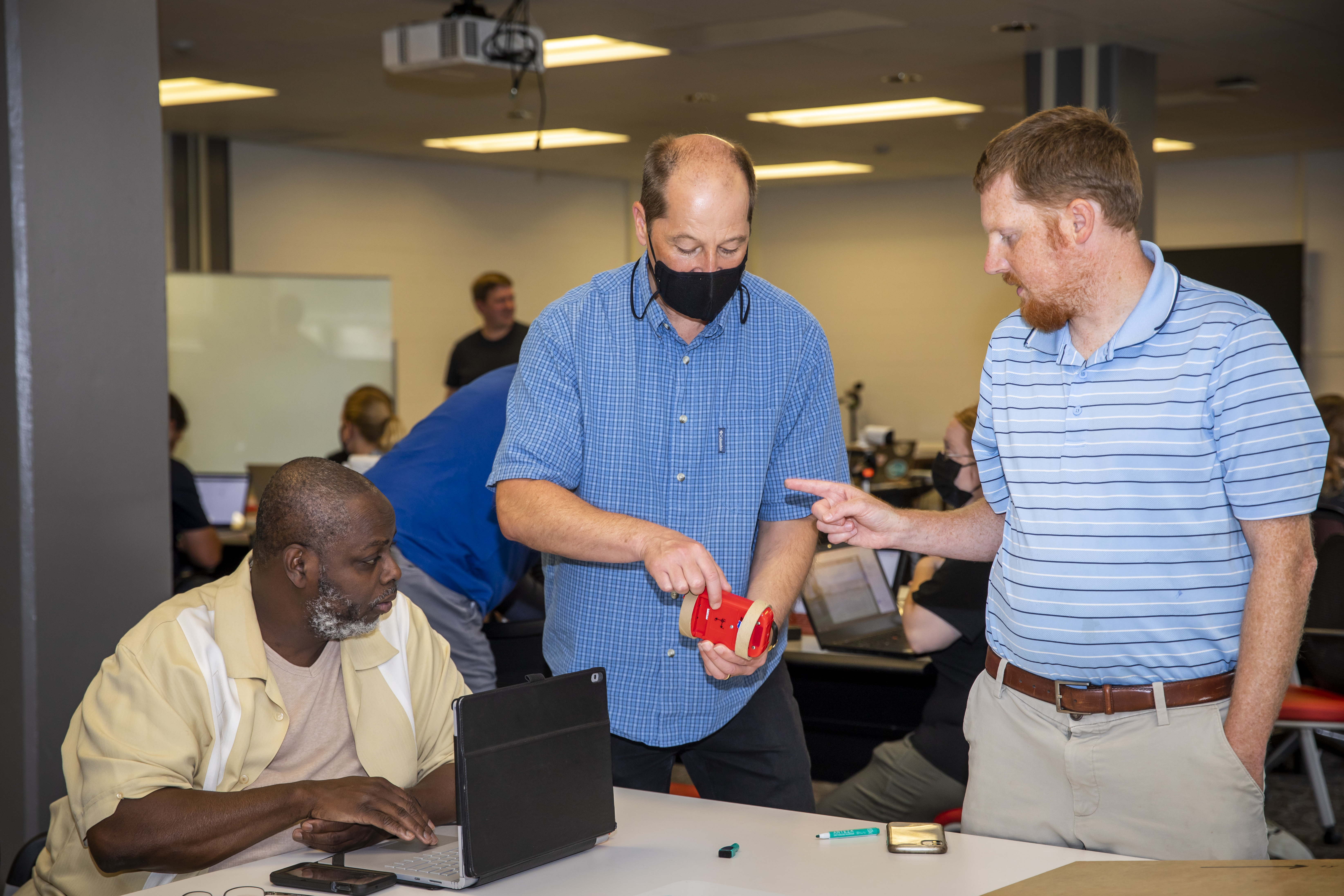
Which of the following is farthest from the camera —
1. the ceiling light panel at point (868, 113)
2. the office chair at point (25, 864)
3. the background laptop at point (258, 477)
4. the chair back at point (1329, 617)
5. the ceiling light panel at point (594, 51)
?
the ceiling light panel at point (868, 113)

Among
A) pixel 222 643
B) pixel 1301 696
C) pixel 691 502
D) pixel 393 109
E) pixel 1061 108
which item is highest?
pixel 393 109

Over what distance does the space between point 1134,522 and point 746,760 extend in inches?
31.4

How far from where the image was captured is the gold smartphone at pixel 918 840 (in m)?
1.67

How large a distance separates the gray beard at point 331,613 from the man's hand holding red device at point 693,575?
1.49 feet

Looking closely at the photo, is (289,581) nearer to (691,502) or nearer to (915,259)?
(691,502)

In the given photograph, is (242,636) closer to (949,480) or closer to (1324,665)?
(949,480)

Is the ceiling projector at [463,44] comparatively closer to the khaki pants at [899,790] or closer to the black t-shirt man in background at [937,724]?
the black t-shirt man in background at [937,724]

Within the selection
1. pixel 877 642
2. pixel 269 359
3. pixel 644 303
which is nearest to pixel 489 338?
pixel 269 359

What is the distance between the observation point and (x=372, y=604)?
200cm

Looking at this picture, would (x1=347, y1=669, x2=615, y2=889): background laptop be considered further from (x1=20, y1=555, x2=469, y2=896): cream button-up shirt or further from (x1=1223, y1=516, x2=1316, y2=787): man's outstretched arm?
(x1=1223, y1=516, x2=1316, y2=787): man's outstretched arm

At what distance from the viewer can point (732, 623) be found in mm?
1849

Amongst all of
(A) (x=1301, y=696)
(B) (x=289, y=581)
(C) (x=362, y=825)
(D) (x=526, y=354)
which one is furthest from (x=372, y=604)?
(A) (x=1301, y=696)

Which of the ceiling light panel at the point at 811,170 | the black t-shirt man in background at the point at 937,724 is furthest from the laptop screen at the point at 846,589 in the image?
the ceiling light panel at the point at 811,170

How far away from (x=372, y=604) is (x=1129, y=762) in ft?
3.68
